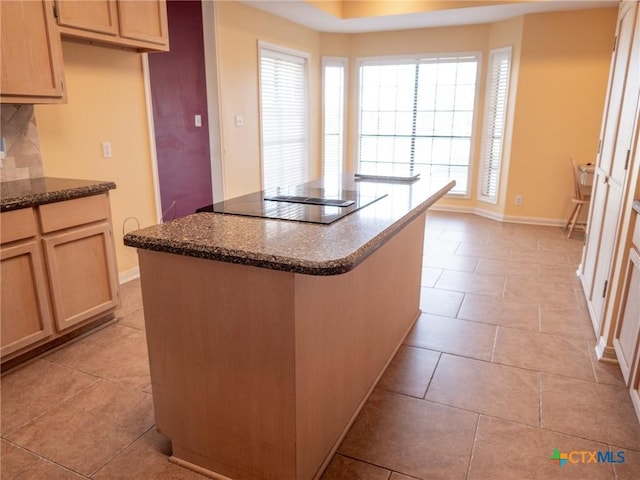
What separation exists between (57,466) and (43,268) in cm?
111

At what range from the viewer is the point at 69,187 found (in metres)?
2.60

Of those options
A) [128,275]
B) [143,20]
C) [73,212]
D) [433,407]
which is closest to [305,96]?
[143,20]

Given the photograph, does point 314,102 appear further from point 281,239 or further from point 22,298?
point 281,239

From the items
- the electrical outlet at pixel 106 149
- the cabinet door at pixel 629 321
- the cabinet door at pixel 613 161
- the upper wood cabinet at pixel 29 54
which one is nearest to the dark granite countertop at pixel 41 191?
the upper wood cabinet at pixel 29 54

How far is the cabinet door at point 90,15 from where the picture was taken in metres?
2.62

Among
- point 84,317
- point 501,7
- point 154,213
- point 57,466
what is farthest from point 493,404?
point 501,7

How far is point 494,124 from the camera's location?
5.92 metres

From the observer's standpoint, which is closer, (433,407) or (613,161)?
(433,407)

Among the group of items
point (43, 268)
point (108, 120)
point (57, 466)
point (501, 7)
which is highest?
point (501, 7)

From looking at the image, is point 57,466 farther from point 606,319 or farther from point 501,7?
point 501,7

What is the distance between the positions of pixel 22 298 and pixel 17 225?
39cm

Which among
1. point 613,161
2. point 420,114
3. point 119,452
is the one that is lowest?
point 119,452

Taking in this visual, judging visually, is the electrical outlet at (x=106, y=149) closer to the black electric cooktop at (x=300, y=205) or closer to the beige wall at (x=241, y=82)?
the beige wall at (x=241, y=82)

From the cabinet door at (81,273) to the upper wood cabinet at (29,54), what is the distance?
79 cm
